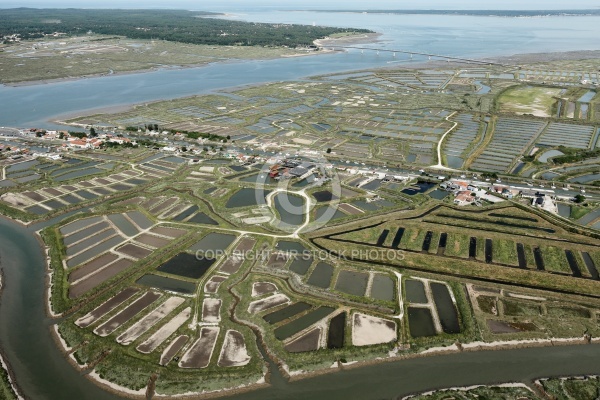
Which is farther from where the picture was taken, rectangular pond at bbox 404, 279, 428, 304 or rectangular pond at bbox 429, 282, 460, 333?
rectangular pond at bbox 404, 279, 428, 304

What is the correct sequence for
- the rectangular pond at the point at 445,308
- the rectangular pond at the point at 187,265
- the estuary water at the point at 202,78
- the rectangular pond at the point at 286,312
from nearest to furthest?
the rectangular pond at the point at 445,308 → the rectangular pond at the point at 286,312 → the rectangular pond at the point at 187,265 → the estuary water at the point at 202,78

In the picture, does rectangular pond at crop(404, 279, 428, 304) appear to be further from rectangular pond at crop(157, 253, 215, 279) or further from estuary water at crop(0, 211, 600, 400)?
rectangular pond at crop(157, 253, 215, 279)

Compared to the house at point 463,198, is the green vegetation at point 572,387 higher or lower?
lower

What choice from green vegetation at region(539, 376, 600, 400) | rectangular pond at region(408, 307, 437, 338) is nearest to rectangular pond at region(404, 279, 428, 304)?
rectangular pond at region(408, 307, 437, 338)

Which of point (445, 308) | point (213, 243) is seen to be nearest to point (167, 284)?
point (213, 243)

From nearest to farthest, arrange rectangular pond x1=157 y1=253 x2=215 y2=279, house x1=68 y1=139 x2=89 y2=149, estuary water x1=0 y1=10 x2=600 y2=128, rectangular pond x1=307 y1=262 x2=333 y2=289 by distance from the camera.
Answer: rectangular pond x1=307 y1=262 x2=333 y2=289 < rectangular pond x1=157 y1=253 x2=215 y2=279 < house x1=68 y1=139 x2=89 y2=149 < estuary water x1=0 y1=10 x2=600 y2=128

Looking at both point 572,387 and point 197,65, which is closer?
point 572,387

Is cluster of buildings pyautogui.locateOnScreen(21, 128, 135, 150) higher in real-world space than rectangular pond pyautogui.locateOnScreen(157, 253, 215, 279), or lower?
higher

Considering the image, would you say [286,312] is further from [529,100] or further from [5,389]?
[529,100]

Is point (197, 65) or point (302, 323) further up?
point (197, 65)

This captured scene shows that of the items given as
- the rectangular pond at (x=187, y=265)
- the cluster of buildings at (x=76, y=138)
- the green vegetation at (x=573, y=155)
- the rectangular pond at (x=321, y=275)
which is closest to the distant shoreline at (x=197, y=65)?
the cluster of buildings at (x=76, y=138)

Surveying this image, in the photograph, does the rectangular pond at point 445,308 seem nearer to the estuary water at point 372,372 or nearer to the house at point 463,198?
the estuary water at point 372,372

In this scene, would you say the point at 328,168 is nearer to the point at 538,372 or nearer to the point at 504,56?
the point at 538,372
